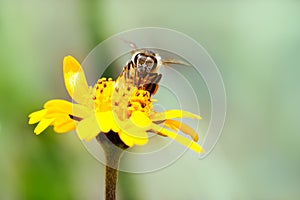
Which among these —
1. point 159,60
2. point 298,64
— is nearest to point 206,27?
point 298,64

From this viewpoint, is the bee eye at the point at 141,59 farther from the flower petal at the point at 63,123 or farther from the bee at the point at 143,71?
the flower petal at the point at 63,123

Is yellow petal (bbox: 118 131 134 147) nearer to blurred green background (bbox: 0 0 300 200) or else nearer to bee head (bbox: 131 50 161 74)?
bee head (bbox: 131 50 161 74)

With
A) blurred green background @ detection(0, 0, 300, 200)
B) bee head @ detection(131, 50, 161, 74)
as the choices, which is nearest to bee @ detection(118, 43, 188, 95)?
bee head @ detection(131, 50, 161, 74)

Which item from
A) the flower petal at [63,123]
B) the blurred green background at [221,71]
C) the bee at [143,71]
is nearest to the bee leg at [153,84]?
the bee at [143,71]

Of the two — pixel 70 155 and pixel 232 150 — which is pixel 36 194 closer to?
pixel 70 155

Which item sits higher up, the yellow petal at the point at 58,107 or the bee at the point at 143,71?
the bee at the point at 143,71

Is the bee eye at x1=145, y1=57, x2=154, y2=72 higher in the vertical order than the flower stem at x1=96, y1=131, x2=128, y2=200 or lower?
higher

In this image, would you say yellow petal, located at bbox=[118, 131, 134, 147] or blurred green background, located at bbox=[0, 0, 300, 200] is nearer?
yellow petal, located at bbox=[118, 131, 134, 147]
